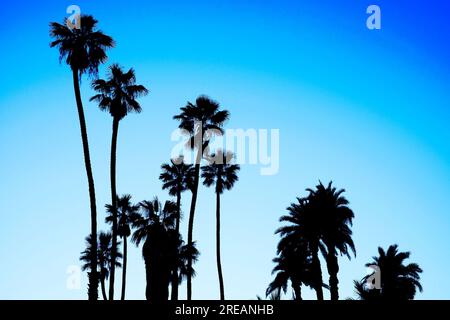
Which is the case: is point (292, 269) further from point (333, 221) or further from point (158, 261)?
point (158, 261)

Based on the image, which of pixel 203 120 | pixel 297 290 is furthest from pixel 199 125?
pixel 297 290

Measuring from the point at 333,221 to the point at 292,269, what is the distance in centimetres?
797

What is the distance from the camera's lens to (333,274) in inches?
1387

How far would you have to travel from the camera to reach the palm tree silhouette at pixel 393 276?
42.3 m

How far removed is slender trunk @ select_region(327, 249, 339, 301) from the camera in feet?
114

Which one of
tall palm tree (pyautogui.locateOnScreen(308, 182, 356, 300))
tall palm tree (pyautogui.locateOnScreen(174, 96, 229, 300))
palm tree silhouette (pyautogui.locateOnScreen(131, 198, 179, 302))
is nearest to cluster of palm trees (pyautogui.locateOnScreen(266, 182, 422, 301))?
tall palm tree (pyautogui.locateOnScreen(308, 182, 356, 300))

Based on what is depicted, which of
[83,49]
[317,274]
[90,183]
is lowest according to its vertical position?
[317,274]

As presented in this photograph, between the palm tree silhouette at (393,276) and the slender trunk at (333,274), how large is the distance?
8.49 m

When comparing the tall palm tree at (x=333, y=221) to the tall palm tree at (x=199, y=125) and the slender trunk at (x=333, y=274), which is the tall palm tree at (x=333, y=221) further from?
the tall palm tree at (x=199, y=125)

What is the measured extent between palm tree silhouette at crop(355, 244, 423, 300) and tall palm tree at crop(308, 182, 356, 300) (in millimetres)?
8527

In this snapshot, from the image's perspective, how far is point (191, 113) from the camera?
3612 centimetres

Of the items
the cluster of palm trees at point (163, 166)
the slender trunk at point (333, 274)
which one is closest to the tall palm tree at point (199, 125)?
the cluster of palm trees at point (163, 166)

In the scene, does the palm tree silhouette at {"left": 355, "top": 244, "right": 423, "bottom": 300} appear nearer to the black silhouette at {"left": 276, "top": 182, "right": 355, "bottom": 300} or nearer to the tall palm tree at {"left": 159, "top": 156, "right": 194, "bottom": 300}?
the black silhouette at {"left": 276, "top": 182, "right": 355, "bottom": 300}

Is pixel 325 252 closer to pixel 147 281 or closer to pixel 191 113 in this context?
pixel 191 113
